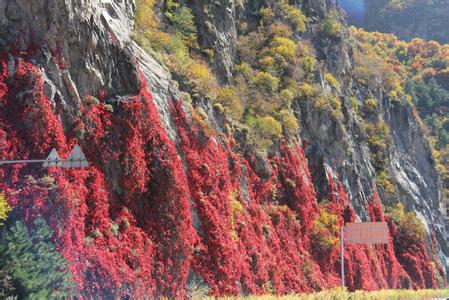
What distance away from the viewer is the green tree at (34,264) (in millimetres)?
17797

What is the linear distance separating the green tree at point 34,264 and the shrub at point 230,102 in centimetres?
2101

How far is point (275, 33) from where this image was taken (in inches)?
2063

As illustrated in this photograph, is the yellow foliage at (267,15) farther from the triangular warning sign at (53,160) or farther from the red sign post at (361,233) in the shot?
the triangular warning sign at (53,160)

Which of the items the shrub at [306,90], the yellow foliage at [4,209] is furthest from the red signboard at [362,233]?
the yellow foliage at [4,209]

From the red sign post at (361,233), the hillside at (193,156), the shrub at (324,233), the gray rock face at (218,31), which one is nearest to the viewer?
the hillside at (193,156)

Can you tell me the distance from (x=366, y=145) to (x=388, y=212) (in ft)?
23.0

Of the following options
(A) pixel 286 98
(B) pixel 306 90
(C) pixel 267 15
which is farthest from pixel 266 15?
(A) pixel 286 98

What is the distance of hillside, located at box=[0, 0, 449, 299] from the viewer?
21.1 metres

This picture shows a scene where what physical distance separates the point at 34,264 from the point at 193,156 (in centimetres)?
1285

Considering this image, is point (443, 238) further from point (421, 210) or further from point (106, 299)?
point (106, 299)

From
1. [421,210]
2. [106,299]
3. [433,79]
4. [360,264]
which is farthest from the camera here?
[433,79]

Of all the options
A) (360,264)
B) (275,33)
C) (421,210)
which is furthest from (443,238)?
(275,33)

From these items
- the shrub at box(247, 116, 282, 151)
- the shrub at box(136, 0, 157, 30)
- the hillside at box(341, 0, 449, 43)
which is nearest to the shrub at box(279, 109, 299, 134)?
the shrub at box(247, 116, 282, 151)

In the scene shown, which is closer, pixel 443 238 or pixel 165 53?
pixel 165 53
